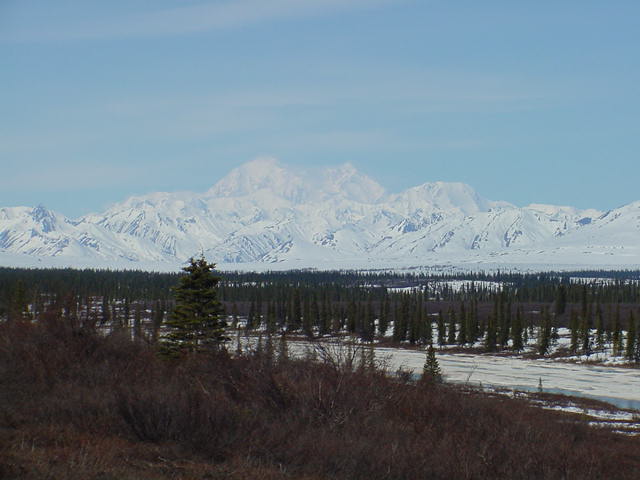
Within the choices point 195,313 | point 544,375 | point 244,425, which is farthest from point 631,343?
point 244,425

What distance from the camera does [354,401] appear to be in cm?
2019

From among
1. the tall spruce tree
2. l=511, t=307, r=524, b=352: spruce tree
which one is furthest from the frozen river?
the tall spruce tree

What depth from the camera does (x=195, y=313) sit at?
3997cm

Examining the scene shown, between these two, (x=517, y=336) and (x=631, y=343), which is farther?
(x=517, y=336)

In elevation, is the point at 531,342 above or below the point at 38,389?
below

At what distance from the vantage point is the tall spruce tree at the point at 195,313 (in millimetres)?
38537

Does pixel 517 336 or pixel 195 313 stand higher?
pixel 195 313

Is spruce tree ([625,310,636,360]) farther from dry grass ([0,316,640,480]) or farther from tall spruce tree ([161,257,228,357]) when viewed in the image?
dry grass ([0,316,640,480])

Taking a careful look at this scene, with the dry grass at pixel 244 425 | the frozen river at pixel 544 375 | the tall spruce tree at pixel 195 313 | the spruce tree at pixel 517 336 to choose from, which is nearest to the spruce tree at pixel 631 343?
the frozen river at pixel 544 375

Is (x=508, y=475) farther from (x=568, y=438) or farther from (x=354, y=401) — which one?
Result: (x=568, y=438)

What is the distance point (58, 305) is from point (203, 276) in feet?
39.3

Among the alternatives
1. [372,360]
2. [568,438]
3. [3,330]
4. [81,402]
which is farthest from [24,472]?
[568,438]

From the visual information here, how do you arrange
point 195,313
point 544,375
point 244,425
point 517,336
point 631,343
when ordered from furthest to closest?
1. point 517,336
2. point 631,343
3. point 544,375
4. point 195,313
5. point 244,425

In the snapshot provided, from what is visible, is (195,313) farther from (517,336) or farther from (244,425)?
(517,336)
